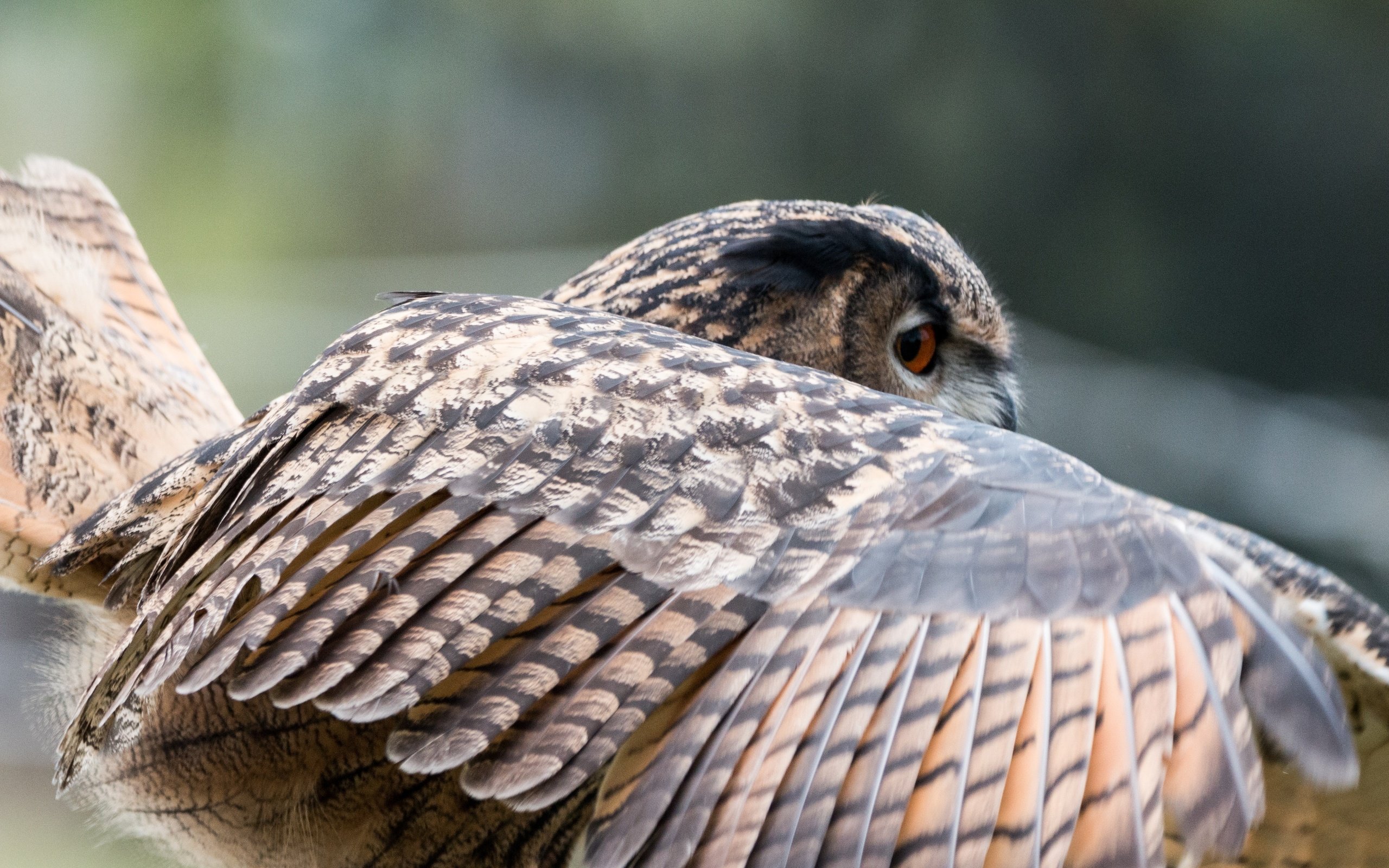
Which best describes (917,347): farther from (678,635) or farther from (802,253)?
(678,635)

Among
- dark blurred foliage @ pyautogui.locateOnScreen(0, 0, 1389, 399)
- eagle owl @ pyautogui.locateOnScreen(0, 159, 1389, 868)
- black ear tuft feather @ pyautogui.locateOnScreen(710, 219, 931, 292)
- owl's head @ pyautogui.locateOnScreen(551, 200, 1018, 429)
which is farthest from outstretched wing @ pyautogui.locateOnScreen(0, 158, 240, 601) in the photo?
dark blurred foliage @ pyautogui.locateOnScreen(0, 0, 1389, 399)

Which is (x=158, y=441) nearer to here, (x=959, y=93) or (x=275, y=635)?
(x=275, y=635)

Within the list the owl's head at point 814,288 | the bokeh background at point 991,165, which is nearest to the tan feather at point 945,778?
the owl's head at point 814,288

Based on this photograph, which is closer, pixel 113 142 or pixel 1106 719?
pixel 1106 719

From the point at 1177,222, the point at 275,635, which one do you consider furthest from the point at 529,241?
the point at 275,635

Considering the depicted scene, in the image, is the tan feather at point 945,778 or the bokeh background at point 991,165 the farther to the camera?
the bokeh background at point 991,165

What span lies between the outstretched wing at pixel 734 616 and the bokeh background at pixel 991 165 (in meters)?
2.92

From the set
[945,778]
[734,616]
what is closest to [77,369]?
[734,616]

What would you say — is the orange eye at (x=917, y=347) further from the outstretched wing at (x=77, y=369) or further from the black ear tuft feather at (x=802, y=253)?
the outstretched wing at (x=77, y=369)

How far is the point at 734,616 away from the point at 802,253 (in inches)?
29.8

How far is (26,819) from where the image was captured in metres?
2.75

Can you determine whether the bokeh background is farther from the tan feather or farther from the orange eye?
the tan feather

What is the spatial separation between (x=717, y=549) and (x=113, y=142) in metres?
4.32

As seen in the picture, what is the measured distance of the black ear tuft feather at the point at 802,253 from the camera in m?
1.44
